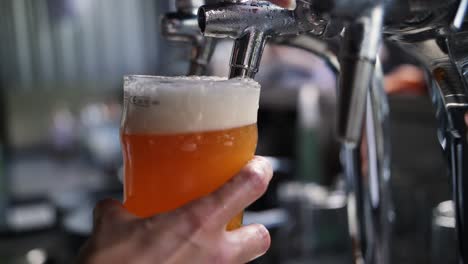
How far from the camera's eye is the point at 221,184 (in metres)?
0.42

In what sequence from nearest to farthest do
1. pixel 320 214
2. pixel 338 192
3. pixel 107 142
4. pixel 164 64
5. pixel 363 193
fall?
pixel 363 193 → pixel 320 214 → pixel 338 192 → pixel 107 142 → pixel 164 64

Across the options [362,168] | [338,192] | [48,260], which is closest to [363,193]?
[362,168]

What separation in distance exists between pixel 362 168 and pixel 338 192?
485 millimetres

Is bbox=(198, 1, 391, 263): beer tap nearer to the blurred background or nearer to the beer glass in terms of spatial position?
the beer glass

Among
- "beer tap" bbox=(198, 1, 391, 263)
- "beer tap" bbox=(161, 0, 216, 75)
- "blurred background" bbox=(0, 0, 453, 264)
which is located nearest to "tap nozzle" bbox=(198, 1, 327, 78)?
"beer tap" bbox=(198, 1, 391, 263)

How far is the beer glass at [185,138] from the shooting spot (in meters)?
0.42

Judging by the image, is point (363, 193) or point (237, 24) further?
point (363, 193)

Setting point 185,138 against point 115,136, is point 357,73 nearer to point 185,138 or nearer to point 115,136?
point 185,138

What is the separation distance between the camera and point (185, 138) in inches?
16.5

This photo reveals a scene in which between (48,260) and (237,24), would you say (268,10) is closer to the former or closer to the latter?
(237,24)

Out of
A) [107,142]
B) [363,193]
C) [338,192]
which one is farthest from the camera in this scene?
[107,142]

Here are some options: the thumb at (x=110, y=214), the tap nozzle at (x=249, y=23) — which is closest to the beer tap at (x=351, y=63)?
the tap nozzle at (x=249, y=23)

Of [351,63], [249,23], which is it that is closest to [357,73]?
[351,63]

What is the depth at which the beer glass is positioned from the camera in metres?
0.42
